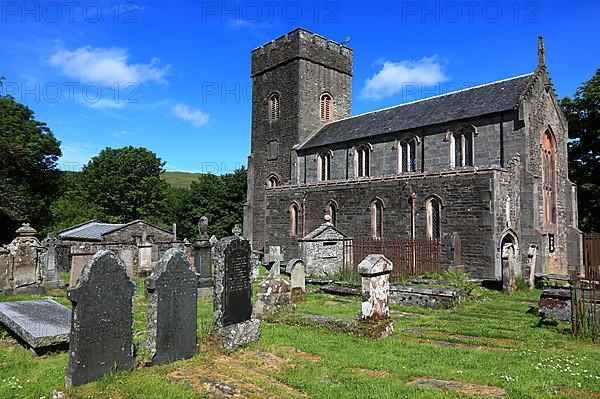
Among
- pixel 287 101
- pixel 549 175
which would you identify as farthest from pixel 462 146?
pixel 287 101

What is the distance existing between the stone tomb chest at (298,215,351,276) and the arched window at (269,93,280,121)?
641 inches

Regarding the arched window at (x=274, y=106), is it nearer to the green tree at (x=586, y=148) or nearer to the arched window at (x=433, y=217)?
the arched window at (x=433, y=217)

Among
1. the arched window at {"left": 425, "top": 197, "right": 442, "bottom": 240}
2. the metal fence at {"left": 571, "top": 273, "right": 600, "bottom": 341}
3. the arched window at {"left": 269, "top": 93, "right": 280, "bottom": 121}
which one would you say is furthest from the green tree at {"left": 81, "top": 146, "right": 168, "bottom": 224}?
the metal fence at {"left": 571, "top": 273, "right": 600, "bottom": 341}

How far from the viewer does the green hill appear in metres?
115

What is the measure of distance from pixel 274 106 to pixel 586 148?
24.2 metres

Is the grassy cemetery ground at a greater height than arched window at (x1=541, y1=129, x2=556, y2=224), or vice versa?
arched window at (x1=541, y1=129, x2=556, y2=224)

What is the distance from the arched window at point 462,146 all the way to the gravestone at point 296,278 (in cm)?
1381

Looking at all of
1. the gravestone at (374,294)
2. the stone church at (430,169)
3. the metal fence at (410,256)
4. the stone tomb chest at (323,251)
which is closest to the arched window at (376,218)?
the stone church at (430,169)

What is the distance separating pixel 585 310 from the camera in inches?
352

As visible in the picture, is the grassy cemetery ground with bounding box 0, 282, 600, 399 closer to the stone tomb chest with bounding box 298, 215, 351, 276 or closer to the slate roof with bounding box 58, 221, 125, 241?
the stone tomb chest with bounding box 298, 215, 351, 276

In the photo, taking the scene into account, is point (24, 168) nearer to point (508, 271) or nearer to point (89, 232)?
point (89, 232)

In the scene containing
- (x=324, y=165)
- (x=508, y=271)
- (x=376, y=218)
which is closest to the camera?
(x=508, y=271)

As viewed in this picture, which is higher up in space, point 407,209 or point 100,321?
point 407,209

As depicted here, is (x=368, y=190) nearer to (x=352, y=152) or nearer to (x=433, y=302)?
(x=352, y=152)
